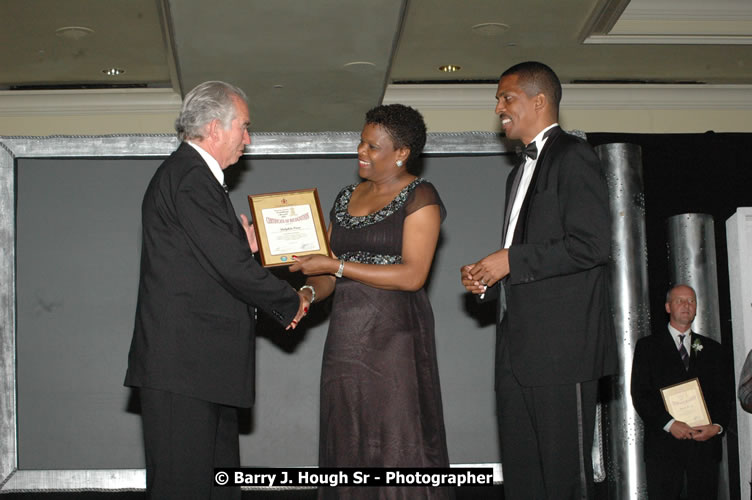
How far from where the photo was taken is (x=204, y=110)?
3.09m

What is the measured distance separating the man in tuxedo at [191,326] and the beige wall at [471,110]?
6.13 metres

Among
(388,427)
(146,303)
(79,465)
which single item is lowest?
(79,465)

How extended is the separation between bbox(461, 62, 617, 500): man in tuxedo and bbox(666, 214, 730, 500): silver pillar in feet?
10.6

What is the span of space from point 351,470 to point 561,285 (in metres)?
1.11

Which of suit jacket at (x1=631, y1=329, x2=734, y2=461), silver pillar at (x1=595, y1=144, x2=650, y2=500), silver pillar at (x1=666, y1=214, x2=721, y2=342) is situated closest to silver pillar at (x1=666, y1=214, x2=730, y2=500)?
silver pillar at (x1=666, y1=214, x2=721, y2=342)

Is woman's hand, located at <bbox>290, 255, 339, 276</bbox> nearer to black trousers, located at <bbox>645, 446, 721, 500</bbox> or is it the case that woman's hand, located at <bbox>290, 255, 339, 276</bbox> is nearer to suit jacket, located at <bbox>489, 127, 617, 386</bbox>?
suit jacket, located at <bbox>489, 127, 617, 386</bbox>

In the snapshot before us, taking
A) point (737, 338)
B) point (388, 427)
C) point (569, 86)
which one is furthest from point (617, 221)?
point (569, 86)

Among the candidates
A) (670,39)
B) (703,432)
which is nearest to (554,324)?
(703,432)

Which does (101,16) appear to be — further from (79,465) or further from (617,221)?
(617,221)

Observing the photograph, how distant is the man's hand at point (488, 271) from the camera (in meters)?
2.85

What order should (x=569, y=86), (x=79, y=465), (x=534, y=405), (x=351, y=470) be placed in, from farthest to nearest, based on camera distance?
(x=569, y=86) → (x=79, y=465) → (x=351, y=470) → (x=534, y=405)

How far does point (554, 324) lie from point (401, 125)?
1.15m

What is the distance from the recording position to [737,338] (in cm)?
602

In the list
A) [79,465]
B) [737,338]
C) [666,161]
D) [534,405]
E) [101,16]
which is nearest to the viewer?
[534,405]
